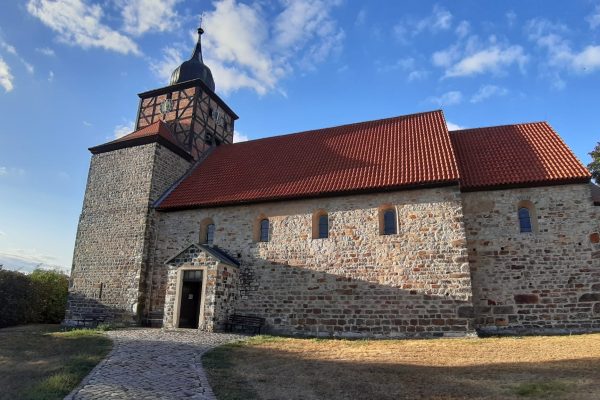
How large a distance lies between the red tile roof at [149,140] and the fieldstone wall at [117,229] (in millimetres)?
241

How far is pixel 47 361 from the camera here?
8117mm

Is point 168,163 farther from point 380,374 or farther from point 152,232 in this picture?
point 380,374

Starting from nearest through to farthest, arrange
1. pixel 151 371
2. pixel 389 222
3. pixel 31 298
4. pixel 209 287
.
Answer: pixel 151 371
pixel 209 287
pixel 389 222
pixel 31 298

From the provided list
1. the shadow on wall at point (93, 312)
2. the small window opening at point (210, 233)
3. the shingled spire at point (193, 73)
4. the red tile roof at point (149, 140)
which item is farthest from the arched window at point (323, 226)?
the shingled spire at point (193, 73)

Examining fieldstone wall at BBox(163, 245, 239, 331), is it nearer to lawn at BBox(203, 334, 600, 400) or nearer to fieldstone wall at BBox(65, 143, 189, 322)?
fieldstone wall at BBox(65, 143, 189, 322)

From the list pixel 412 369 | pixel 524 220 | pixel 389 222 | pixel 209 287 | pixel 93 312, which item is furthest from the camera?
pixel 93 312

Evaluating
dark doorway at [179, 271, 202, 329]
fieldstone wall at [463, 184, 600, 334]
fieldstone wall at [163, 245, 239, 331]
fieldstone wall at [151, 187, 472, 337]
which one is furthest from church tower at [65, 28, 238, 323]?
fieldstone wall at [463, 184, 600, 334]

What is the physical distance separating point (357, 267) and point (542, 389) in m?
7.21

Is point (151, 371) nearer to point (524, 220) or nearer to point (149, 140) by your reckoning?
point (524, 220)

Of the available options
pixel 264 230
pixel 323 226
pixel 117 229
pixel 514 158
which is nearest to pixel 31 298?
pixel 117 229

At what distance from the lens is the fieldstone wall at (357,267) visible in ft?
38.6

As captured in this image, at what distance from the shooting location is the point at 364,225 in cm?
1309

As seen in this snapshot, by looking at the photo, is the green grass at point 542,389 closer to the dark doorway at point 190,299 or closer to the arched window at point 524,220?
the arched window at point 524,220

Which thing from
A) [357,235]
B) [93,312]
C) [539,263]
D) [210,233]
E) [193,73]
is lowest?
[93,312]
